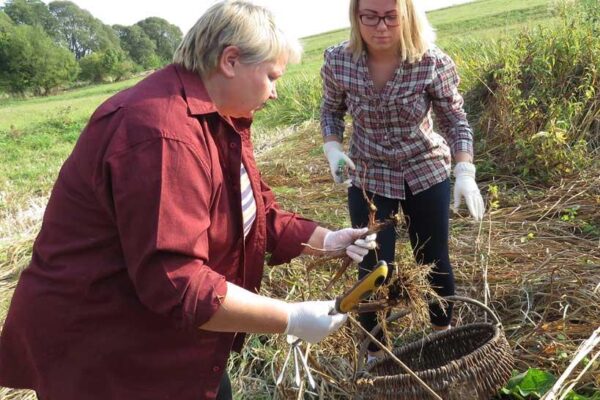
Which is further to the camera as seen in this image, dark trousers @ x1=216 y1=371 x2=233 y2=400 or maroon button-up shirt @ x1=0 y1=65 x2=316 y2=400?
dark trousers @ x1=216 y1=371 x2=233 y2=400

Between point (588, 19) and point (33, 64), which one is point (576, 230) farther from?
point (33, 64)

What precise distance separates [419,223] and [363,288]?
863mm

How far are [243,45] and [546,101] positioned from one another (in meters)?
3.60

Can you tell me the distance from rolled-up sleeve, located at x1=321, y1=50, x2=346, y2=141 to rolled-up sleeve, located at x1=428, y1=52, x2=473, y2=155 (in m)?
0.34

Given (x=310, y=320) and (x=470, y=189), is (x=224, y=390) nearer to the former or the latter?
(x=310, y=320)

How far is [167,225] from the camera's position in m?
0.97

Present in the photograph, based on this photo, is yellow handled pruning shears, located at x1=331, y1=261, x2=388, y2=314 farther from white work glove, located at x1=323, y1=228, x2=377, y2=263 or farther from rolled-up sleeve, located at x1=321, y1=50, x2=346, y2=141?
rolled-up sleeve, located at x1=321, y1=50, x2=346, y2=141

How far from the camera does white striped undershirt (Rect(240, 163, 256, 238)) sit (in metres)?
1.23

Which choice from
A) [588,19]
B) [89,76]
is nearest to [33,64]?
[89,76]

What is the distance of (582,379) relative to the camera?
5.96 feet

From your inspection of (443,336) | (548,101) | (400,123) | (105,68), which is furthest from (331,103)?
(105,68)

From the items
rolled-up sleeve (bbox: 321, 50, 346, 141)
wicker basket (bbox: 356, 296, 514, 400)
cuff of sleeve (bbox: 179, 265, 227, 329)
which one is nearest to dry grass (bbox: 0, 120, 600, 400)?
wicker basket (bbox: 356, 296, 514, 400)

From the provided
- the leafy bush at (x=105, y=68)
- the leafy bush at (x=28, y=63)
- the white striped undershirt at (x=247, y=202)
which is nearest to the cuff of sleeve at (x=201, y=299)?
the white striped undershirt at (x=247, y=202)

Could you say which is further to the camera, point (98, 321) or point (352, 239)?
point (352, 239)
